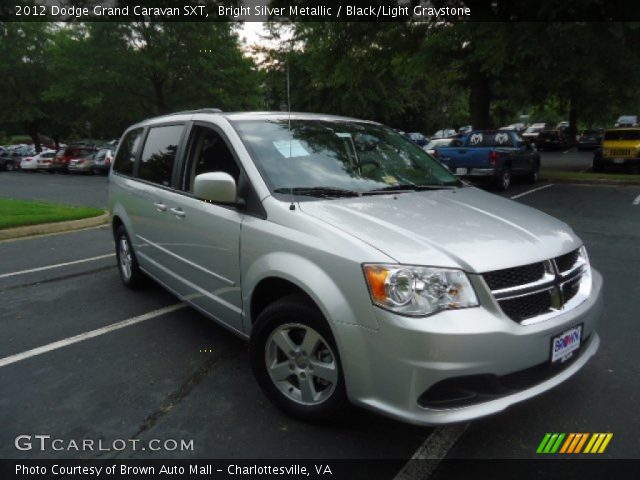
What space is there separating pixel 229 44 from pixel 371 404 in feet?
95.8

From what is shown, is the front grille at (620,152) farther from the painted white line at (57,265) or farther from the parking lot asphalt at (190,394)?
the painted white line at (57,265)

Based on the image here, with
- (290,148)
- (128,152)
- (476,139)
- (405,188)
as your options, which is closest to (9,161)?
(476,139)

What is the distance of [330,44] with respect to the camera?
18.2 m

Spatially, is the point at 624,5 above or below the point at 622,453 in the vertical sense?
above

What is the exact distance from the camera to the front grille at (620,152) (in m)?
19.6

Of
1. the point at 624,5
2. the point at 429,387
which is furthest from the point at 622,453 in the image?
the point at 624,5

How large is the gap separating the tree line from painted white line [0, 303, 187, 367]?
246cm

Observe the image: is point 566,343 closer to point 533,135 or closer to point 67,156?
point 67,156

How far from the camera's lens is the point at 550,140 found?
1403 inches

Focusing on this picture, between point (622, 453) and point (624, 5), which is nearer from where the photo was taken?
point (622, 453)

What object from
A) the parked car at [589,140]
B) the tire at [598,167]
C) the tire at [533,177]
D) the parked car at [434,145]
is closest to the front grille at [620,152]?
the tire at [598,167]

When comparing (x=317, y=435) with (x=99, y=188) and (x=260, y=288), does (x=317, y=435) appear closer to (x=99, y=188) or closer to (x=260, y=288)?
(x=260, y=288)

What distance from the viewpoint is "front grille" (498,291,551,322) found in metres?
2.50

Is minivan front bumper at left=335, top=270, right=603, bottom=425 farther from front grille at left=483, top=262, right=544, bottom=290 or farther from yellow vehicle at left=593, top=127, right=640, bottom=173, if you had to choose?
yellow vehicle at left=593, top=127, right=640, bottom=173
